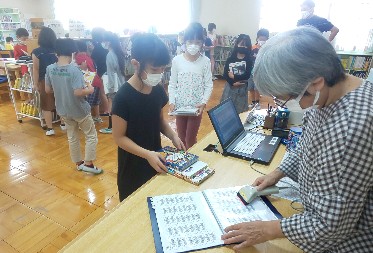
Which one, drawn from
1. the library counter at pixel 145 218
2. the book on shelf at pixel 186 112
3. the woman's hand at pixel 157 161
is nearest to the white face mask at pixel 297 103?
the library counter at pixel 145 218

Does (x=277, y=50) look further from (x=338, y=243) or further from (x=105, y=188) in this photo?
(x=105, y=188)

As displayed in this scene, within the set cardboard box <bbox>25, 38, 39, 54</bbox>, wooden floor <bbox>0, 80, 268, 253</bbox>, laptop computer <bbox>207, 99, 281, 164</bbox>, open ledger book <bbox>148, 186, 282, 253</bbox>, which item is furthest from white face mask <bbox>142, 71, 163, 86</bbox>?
cardboard box <bbox>25, 38, 39, 54</bbox>

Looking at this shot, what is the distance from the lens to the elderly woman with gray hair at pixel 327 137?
2.10ft

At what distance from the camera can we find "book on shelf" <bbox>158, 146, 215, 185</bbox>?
125 centimetres

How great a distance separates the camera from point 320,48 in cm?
69

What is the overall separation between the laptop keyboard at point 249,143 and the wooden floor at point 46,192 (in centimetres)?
116

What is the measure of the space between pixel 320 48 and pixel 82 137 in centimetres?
360

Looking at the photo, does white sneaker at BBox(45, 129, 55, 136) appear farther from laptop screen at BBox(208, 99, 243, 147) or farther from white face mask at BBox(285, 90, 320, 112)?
white face mask at BBox(285, 90, 320, 112)

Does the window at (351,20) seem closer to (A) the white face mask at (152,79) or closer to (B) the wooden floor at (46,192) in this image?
(B) the wooden floor at (46,192)

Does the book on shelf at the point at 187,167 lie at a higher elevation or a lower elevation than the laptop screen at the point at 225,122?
lower

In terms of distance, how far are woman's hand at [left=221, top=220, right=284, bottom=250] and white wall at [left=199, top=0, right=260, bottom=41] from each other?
7.06 metres

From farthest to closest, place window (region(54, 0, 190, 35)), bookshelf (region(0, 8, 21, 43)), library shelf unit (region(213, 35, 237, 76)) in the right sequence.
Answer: library shelf unit (region(213, 35, 237, 76)) < window (region(54, 0, 190, 35)) < bookshelf (region(0, 8, 21, 43))

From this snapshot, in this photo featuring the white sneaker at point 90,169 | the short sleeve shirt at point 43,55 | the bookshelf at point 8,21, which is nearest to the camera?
the white sneaker at point 90,169

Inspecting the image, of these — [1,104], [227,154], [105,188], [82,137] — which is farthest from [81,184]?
[1,104]
